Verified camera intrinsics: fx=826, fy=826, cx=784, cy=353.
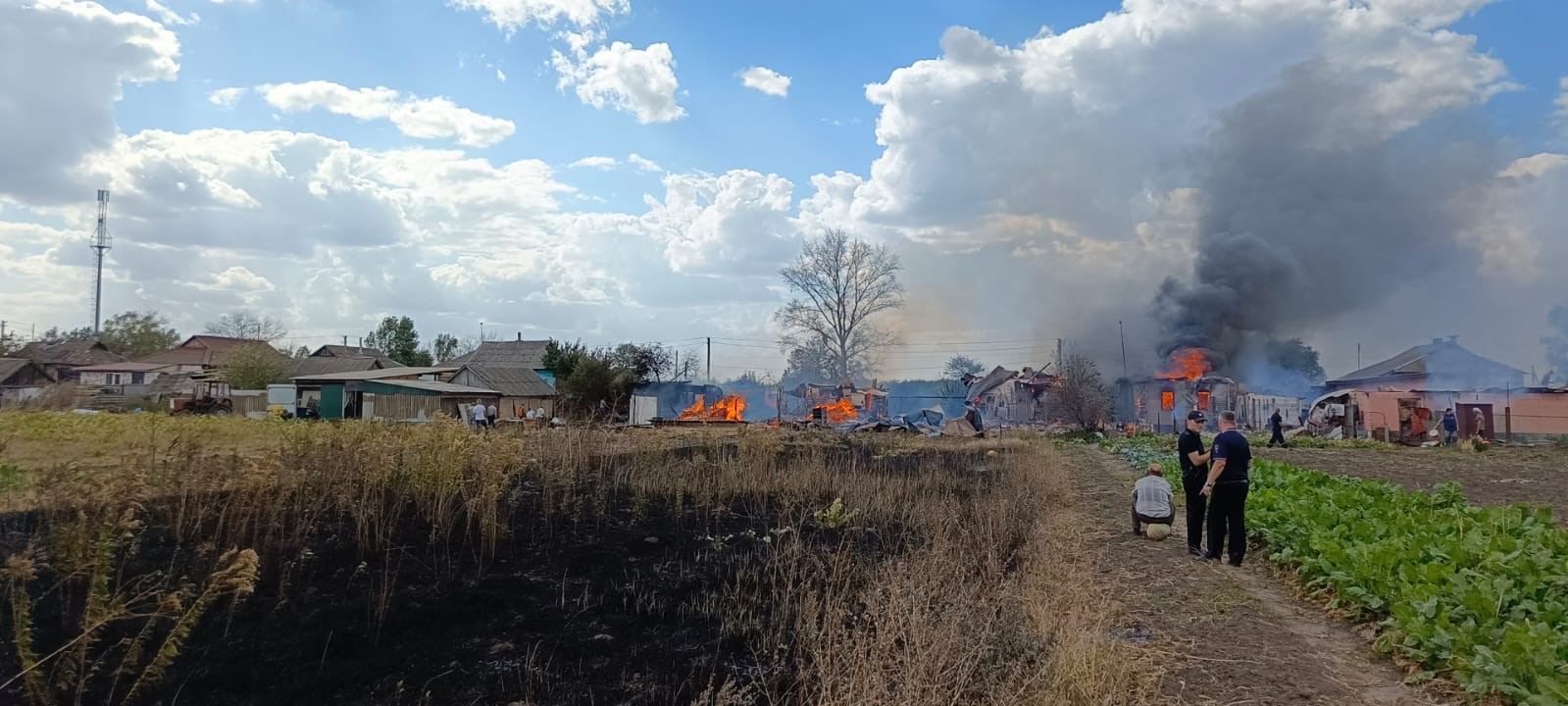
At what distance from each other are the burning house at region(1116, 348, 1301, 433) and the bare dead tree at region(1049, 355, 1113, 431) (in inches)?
169

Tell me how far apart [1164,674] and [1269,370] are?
155 feet

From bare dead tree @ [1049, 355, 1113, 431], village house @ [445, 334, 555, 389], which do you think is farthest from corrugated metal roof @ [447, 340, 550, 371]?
bare dead tree @ [1049, 355, 1113, 431]

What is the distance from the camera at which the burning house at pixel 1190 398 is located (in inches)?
1678

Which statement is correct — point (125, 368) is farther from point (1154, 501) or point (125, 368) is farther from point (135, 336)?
point (1154, 501)

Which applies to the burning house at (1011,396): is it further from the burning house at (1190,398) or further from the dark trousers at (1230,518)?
the dark trousers at (1230,518)

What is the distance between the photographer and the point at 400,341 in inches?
2953

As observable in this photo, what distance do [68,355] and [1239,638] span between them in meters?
86.5

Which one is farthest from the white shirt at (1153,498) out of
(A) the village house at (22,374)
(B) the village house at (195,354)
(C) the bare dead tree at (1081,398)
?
(B) the village house at (195,354)

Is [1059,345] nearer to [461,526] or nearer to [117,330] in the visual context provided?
[461,526]

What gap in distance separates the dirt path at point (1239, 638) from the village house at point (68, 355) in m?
A: 78.5

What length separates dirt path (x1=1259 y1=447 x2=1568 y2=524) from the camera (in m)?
14.5

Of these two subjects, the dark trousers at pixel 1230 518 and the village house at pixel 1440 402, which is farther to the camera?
the village house at pixel 1440 402

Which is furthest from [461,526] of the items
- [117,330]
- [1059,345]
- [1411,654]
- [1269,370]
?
[117,330]

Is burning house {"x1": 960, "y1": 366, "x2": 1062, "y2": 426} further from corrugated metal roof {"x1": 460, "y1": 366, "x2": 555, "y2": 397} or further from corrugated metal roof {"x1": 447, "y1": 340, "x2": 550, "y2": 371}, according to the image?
corrugated metal roof {"x1": 447, "y1": 340, "x2": 550, "y2": 371}
